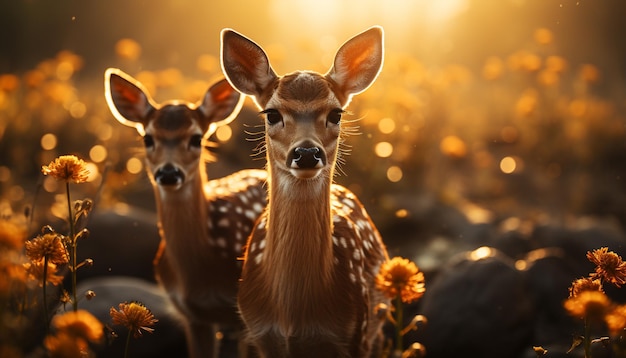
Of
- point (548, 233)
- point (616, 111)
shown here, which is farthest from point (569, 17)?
point (548, 233)

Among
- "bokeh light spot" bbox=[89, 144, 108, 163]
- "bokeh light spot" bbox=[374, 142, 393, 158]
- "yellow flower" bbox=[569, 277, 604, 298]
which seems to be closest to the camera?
"yellow flower" bbox=[569, 277, 604, 298]

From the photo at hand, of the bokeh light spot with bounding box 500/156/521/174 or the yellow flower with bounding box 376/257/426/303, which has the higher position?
the bokeh light spot with bounding box 500/156/521/174

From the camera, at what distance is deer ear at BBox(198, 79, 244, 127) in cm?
591

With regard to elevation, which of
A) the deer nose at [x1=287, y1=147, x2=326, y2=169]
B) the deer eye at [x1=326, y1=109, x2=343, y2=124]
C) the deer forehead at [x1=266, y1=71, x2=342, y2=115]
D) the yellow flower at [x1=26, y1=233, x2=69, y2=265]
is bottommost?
the yellow flower at [x1=26, y1=233, x2=69, y2=265]

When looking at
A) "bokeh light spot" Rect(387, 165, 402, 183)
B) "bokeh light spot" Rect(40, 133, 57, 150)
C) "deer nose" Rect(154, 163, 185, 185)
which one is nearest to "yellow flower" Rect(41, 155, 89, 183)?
"deer nose" Rect(154, 163, 185, 185)

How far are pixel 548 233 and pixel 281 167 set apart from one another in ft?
15.8

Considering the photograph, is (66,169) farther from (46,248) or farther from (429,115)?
(429,115)

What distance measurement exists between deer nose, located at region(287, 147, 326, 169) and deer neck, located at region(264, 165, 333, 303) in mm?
336

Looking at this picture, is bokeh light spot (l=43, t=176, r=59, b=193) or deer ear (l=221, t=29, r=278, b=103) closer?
deer ear (l=221, t=29, r=278, b=103)

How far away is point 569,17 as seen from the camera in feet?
50.9

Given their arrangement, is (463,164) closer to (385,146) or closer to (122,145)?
(385,146)

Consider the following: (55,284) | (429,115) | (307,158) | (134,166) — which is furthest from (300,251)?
(429,115)

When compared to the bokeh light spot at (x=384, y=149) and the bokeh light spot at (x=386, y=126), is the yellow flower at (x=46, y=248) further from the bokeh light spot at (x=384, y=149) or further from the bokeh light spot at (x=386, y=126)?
the bokeh light spot at (x=386, y=126)

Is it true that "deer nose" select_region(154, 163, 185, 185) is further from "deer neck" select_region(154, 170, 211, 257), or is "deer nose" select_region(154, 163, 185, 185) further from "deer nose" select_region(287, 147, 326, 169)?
"deer nose" select_region(287, 147, 326, 169)
